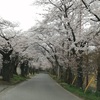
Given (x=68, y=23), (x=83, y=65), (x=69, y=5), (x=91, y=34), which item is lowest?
(x=83, y=65)

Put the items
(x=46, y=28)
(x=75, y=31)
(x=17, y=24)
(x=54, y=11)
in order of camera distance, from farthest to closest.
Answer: (x=17, y=24) < (x=46, y=28) < (x=75, y=31) < (x=54, y=11)

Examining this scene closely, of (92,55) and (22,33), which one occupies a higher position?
(22,33)

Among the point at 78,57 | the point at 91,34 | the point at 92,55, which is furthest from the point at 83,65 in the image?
the point at 91,34

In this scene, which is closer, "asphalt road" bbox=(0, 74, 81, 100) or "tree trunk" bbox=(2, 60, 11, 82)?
"asphalt road" bbox=(0, 74, 81, 100)

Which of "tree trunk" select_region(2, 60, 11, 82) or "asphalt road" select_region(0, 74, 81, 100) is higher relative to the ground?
"tree trunk" select_region(2, 60, 11, 82)

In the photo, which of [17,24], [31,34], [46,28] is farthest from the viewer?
[31,34]

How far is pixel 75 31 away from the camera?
29.5 m

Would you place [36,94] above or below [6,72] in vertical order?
below

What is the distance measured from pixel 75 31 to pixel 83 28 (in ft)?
5.12

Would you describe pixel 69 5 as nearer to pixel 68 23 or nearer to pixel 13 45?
pixel 68 23

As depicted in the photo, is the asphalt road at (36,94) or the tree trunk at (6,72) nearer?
the asphalt road at (36,94)

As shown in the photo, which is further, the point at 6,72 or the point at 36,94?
the point at 6,72

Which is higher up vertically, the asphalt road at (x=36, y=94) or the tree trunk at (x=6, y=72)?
the tree trunk at (x=6, y=72)

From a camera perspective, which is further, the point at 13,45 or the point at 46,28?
the point at 13,45
